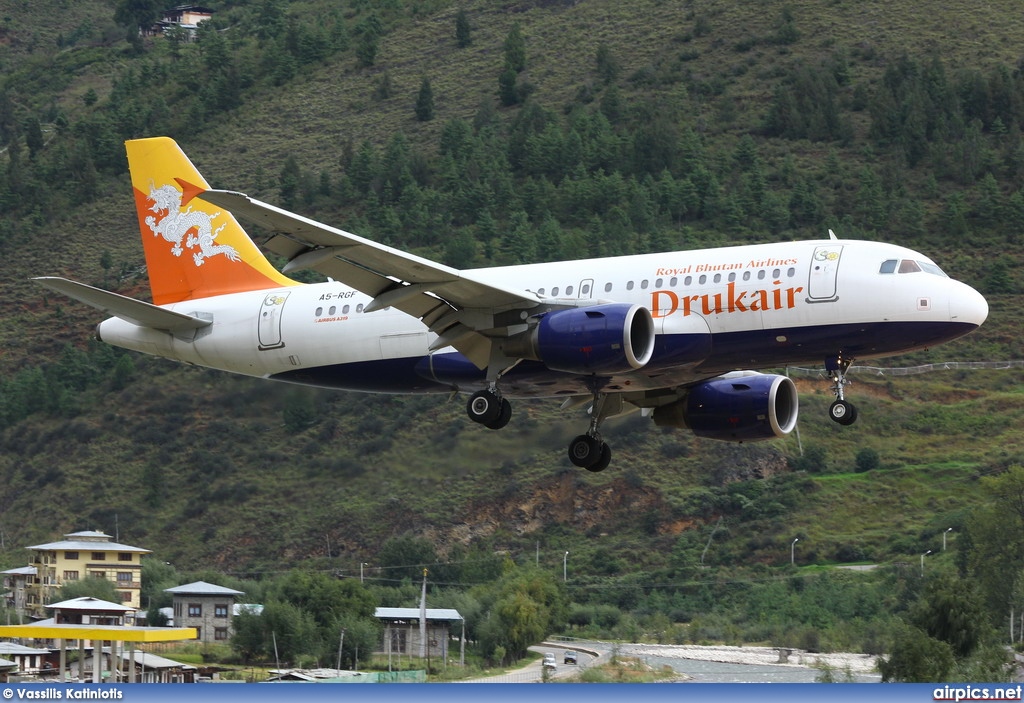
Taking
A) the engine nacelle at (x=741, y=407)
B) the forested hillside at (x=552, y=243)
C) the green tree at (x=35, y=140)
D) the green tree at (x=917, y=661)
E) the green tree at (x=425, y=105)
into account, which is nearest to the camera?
the engine nacelle at (x=741, y=407)

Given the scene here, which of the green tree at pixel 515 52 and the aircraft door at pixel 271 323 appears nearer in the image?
the aircraft door at pixel 271 323

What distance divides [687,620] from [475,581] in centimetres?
1192

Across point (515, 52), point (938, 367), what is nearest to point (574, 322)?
point (938, 367)

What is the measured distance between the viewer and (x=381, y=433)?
8550cm

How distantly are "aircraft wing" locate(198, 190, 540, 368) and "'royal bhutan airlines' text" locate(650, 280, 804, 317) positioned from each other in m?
3.26

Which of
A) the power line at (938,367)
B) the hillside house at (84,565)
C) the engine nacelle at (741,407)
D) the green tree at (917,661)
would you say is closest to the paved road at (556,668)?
the green tree at (917,661)

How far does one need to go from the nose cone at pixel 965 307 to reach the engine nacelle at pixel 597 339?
278 inches

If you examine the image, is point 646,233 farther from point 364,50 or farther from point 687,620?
point 364,50

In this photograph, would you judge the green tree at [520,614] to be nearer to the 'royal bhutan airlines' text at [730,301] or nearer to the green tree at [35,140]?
the 'royal bhutan airlines' text at [730,301]

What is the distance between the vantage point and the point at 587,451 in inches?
1698

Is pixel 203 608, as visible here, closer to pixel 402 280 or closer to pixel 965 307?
pixel 402 280

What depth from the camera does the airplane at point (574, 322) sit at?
38.3 metres

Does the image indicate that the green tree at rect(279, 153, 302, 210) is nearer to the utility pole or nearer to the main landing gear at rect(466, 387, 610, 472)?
the utility pole

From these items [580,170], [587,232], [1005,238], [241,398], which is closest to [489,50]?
[580,170]
